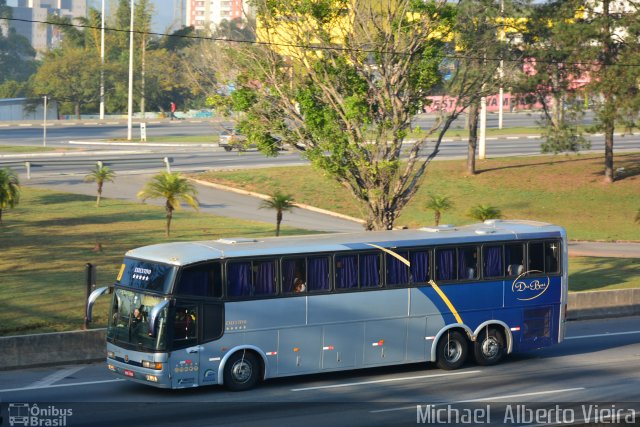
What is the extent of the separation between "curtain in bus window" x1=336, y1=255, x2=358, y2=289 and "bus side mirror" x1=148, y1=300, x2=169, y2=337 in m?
3.62

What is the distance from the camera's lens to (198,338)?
17656mm

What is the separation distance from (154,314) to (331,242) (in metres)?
4.05

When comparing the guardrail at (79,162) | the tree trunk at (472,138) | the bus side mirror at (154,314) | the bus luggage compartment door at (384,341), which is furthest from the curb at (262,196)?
the bus side mirror at (154,314)

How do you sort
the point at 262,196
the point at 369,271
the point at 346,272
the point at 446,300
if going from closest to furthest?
the point at 346,272 → the point at 369,271 → the point at 446,300 → the point at 262,196

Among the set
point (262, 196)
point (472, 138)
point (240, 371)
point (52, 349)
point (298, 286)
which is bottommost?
point (52, 349)

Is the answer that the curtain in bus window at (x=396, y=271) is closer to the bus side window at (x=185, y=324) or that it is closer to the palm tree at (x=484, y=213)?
the bus side window at (x=185, y=324)

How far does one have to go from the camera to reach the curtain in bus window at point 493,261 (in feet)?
68.5

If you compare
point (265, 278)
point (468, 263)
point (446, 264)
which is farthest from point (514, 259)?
point (265, 278)

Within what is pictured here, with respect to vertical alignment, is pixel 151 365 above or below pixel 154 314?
below

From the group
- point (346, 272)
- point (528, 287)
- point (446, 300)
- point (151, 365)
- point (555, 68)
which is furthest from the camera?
point (555, 68)

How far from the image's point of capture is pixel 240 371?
1817cm

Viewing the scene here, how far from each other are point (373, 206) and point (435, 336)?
8250mm

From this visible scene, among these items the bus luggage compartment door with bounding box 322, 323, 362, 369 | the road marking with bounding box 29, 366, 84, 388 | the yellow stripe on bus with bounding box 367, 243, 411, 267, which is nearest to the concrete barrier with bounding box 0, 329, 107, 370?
the road marking with bounding box 29, 366, 84, 388

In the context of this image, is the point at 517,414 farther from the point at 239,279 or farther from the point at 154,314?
the point at 154,314
